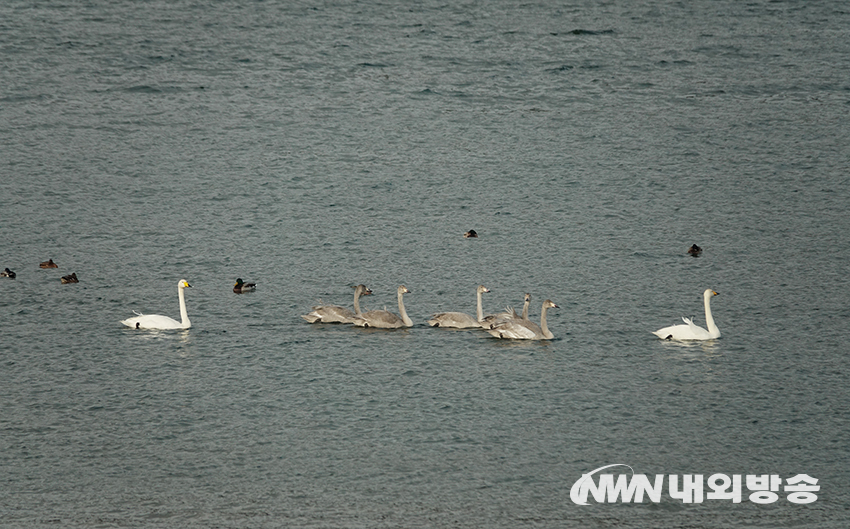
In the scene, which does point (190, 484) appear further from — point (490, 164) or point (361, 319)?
point (490, 164)

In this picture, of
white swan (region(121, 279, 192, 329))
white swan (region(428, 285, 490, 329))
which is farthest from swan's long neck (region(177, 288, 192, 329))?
white swan (region(428, 285, 490, 329))

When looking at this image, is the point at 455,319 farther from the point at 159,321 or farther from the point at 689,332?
the point at 159,321

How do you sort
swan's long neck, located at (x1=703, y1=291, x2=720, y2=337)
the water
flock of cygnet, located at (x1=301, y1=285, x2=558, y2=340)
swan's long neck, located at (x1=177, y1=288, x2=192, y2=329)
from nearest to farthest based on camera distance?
the water, swan's long neck, located at (x1=703, y1=291, x2=720, y2=337), flock of cygnet, located at (x1=301, y1=285, x2=558, y2=340), swan's long neck, located at (x1=177, y1=288, x2=192, y2=329)

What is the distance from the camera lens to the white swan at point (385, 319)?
21.3m

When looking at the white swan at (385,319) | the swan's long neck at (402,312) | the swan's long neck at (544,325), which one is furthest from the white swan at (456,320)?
the swan's long neck at (544,325)

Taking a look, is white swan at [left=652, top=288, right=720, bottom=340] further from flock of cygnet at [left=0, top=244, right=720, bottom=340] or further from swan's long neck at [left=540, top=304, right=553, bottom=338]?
swan's long neck at [left=540, top=304, right=553, bottom=338]

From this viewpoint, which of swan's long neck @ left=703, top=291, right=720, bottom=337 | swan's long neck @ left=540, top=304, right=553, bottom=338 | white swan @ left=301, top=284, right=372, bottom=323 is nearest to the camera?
swan's long neck @ left=540, top=304, right=553, bottom=338

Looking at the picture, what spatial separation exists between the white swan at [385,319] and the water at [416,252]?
19 centimetres

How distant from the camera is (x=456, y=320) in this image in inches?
830

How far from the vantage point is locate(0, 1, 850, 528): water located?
15.6 metres

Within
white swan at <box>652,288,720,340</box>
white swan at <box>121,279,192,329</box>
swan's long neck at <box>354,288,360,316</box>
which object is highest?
swan's long neck at <box>354,288,360,316</box>

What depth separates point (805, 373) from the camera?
18.8 m

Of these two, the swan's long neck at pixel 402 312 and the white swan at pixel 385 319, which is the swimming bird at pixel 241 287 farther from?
the swan's long neck at pixel 402 312

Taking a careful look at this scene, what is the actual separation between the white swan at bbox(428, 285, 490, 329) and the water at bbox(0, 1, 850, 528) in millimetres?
244
